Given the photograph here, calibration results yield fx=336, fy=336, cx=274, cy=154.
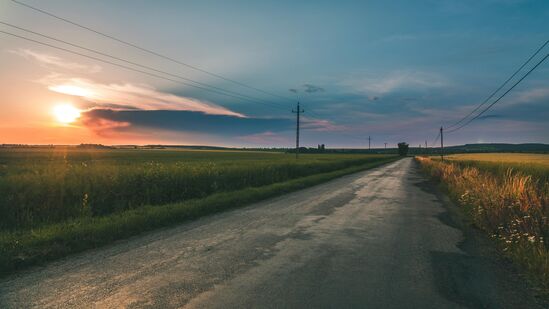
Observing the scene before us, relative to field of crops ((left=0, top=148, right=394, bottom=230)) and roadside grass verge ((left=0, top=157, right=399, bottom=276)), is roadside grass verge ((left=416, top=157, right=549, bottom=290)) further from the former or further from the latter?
field of crops ((left=0, top=148, right=394, bottom=230))

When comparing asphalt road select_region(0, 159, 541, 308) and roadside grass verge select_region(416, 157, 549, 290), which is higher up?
roadside grass verge select_region(416, 157, 549, 290)

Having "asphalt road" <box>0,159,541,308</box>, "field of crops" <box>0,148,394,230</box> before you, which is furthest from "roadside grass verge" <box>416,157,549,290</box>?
"field of crops" <box>0,148,394,230</box>

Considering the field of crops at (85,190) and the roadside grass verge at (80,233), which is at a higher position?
the field of crops at (85,190)

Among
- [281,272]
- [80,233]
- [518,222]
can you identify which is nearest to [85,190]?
[80,233]

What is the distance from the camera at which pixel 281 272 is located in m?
5.57

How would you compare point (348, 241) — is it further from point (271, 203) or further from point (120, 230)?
point (271, 203)

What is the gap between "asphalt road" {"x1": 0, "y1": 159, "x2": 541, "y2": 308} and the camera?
14.9ft

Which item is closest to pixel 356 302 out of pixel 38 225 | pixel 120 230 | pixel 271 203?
pixel 120 230

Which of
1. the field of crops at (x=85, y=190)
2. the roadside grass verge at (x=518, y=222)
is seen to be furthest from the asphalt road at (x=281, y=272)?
the field of crops at (x=85, y=190)

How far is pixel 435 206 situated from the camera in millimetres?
13562

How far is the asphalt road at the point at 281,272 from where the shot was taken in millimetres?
4531

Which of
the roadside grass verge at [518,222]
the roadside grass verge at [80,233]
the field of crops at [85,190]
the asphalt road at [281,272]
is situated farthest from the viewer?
the field of crops at [85,190]

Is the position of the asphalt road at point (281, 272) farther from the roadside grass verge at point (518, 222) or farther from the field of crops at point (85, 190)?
the field of crops at point (85, 190)

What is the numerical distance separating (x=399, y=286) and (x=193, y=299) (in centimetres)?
299
